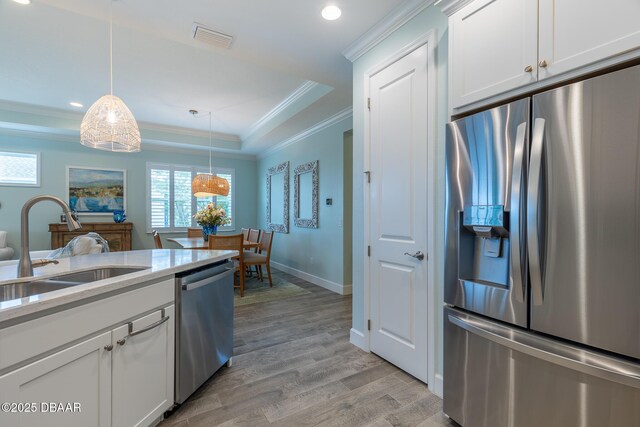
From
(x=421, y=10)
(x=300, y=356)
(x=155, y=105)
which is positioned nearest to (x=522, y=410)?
(x=300, y=356)

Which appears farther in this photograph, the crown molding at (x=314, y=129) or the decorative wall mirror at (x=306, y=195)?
the decorative wall mirror at (x=306, y=195)

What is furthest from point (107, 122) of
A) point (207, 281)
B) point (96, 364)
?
point (96, 364)

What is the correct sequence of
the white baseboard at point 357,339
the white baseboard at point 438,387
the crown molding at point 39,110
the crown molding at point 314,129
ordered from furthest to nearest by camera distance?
the crown molding at point 39,110 → the crown molding at point 314,129 → the white baseboard at point 357,339 → the white baseboard at point 438,387

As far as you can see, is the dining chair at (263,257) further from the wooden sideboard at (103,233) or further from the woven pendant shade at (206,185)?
the wooden sideboard at (103,233)

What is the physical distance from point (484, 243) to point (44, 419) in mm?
2010

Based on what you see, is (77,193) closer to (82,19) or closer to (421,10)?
(82,19)

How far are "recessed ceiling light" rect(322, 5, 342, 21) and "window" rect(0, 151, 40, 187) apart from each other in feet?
19.9

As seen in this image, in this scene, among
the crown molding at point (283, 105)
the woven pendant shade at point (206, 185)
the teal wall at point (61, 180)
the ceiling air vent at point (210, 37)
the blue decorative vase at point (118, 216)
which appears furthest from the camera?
the blue decorative vase at point (118, 216)

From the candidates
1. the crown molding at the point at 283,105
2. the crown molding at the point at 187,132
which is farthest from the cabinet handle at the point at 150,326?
the crown molding at the point at 187,132

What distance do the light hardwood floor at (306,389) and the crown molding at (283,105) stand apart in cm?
302

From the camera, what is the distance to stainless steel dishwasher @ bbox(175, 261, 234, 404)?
5.66 ft

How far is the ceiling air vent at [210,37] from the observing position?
7.47 ft

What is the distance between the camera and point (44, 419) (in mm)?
1064

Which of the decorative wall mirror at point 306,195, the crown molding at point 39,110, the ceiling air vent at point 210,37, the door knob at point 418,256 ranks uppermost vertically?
the crown molding at point 39,110
